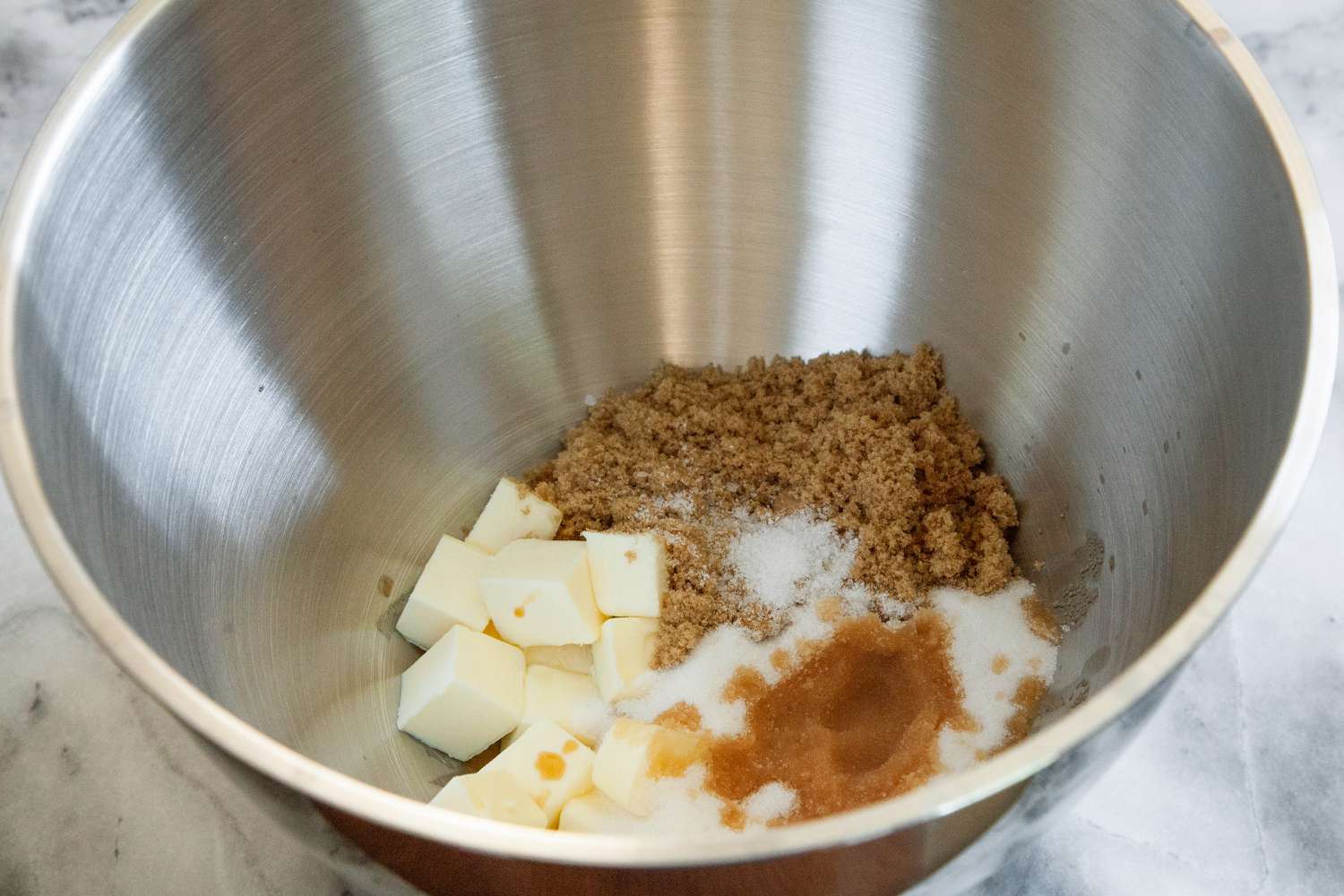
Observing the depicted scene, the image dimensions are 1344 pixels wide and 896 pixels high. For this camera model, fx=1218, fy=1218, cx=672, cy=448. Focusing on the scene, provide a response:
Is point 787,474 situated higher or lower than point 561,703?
higher

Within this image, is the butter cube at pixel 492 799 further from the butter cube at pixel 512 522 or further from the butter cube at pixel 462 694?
the butter cube at pixel 512 522

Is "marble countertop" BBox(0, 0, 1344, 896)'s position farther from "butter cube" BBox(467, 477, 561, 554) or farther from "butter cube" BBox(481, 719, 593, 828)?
"butter cube" BBox(467, 477, 561, 554)

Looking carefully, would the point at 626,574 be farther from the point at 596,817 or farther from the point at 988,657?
the point at 988,657

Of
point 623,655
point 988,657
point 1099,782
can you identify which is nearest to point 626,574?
point 623,655

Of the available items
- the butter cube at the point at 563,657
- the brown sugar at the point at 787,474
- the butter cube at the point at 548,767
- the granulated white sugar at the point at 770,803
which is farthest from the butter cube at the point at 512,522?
the granulated white sugar at the point at 770,803

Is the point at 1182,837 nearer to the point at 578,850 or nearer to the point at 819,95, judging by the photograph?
the point at 578,850

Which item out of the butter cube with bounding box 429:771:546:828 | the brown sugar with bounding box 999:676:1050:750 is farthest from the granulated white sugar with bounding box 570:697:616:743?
the brown sugar with bounding box 999:676:1050:750
